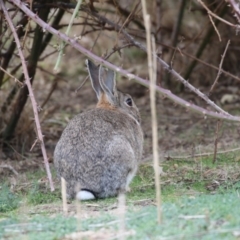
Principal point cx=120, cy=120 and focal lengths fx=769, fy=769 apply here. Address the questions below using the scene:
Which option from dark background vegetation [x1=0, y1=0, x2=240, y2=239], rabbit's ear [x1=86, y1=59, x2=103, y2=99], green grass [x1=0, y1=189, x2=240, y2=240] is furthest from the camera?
rabbit's ear [x1=86, y1=59, x2=103, y2=99]

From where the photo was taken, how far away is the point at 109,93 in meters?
6.84

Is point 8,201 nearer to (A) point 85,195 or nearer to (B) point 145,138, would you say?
(A) point 85,195

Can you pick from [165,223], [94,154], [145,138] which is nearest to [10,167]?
[94,154]

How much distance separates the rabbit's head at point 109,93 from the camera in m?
6.83

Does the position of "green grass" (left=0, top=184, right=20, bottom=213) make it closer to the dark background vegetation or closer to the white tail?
the dark background vegetation

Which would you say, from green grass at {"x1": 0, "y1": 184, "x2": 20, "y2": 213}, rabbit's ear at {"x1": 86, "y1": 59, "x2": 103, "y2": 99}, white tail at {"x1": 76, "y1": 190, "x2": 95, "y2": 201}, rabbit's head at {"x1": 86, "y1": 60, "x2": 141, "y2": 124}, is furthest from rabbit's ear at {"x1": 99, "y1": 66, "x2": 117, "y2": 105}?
green grass at {"x1": 0, "y1": 184, "x2": 20, "y2": 213}

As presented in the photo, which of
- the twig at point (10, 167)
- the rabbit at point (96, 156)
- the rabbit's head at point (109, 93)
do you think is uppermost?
the rabbit's head at point (109, 93)

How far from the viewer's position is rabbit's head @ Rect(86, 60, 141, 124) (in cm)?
683

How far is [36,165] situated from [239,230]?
13.2 ft

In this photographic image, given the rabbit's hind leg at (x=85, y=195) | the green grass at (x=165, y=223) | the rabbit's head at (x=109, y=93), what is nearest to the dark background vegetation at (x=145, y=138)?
the green grass at (x=165, y=223)

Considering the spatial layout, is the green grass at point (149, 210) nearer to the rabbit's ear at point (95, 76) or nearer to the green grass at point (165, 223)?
the green grass at point (165, 223)

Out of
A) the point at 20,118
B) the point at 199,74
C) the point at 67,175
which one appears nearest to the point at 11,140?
the point at 20,118

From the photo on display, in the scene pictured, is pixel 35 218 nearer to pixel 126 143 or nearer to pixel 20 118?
pixel 126 143

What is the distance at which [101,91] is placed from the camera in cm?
691
